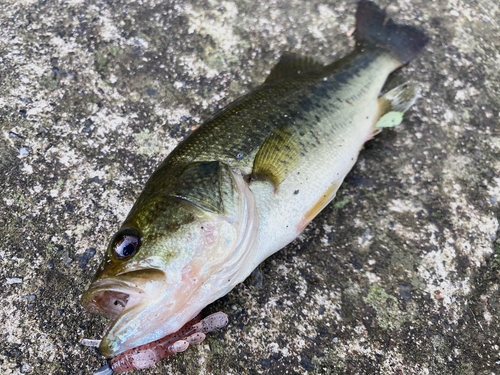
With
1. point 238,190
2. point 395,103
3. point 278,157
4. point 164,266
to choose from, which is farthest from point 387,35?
point 164,266

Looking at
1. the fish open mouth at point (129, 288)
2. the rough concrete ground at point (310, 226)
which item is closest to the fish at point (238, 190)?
the fish open mouth at point (129, 288)

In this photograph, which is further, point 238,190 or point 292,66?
point 292,66

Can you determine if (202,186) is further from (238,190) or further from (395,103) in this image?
(395,103)

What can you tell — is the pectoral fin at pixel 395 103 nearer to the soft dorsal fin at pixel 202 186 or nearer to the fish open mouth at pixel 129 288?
the soft dorsal fin at pixel 202 186

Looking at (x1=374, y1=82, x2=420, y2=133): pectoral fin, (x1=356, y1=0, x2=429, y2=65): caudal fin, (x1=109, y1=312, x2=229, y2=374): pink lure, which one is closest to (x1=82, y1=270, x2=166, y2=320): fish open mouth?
(x1=109, y1=312, x2=229, y2=374): pink lure

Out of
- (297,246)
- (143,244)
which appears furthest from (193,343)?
(297,246)

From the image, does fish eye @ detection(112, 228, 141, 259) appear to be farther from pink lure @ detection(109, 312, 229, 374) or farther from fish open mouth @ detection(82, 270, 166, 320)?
pink lure @ detection(109, 312, 229, 374)
